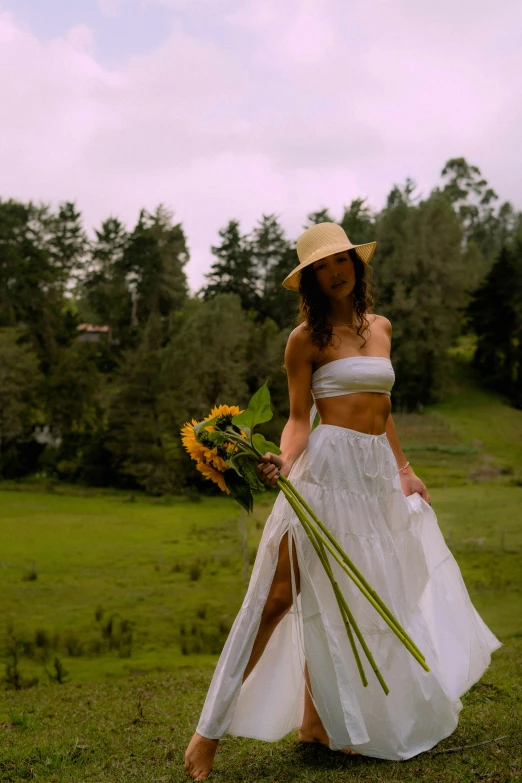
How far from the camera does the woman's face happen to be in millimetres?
2840

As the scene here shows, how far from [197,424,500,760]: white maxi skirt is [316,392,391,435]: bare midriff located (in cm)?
3

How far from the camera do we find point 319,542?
2.62 m

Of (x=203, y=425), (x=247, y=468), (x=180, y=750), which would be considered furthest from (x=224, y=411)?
(x=180, y=750)

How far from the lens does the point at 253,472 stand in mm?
2646

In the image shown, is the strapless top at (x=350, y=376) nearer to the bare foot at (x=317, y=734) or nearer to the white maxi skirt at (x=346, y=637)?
the white maxi skirt at (x=346, y=637)

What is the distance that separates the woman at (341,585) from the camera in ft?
8.70

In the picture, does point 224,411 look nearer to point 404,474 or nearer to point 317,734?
point 404,474

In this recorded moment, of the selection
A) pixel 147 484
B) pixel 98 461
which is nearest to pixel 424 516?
pixel 147 484

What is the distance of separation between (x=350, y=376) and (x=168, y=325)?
106ft

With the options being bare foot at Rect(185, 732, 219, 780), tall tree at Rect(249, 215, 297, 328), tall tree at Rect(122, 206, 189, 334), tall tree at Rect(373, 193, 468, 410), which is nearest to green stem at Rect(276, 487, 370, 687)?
bare foot at Rect(185, 732, 219, 780)

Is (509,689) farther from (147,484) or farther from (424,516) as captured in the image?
(147,484)

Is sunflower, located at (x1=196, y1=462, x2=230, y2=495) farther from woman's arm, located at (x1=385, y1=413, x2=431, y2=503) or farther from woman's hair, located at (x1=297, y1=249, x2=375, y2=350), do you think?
woman's arm, located at (x1=385, y1=413, x2=431, y2=503)

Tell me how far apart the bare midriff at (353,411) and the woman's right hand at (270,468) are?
0.32 metres

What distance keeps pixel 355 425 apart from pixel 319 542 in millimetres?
472
